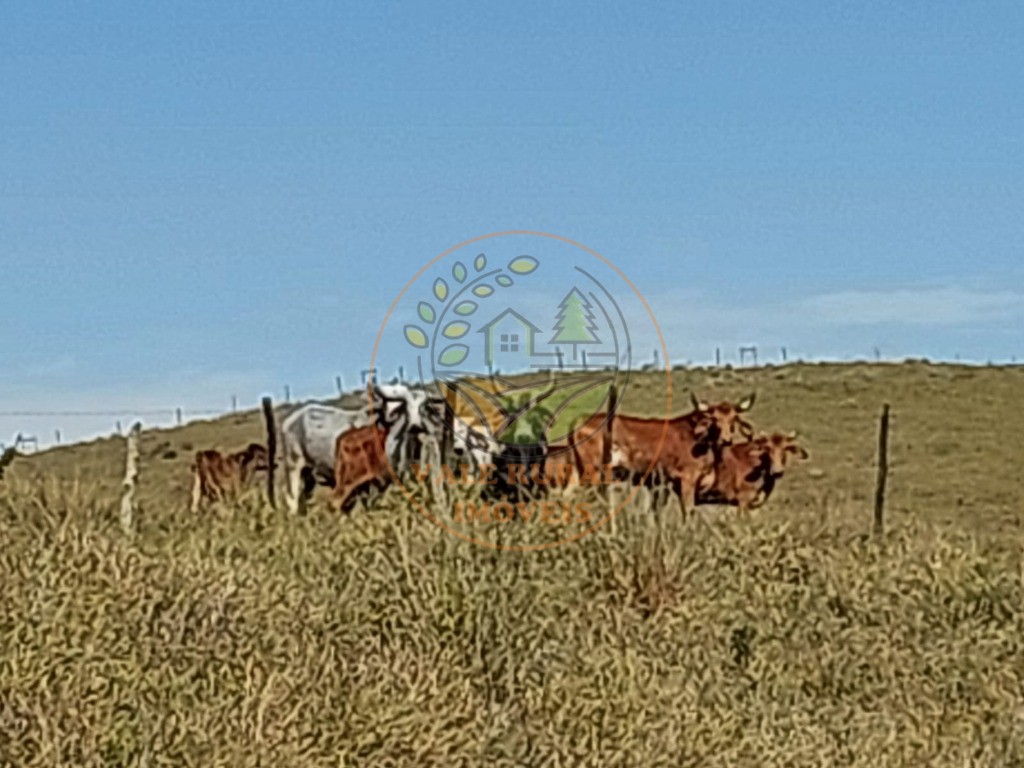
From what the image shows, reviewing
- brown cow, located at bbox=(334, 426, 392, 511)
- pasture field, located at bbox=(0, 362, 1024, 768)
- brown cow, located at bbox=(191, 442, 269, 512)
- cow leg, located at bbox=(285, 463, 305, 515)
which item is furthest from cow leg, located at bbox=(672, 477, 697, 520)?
brown cow, located at bbox=(191, 442, 269, 512)

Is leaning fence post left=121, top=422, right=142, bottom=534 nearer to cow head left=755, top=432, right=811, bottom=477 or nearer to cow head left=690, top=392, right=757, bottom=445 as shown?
cow head left=690, top=392, right=757, bottom=445

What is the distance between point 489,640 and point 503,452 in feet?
17.7

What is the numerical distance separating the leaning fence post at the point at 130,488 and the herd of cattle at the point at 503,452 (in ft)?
7.21

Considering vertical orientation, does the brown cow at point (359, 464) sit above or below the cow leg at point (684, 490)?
above

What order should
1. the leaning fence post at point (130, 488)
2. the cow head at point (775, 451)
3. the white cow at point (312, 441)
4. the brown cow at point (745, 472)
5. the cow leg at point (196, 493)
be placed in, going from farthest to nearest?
the white cow at point (312, 441) < the cow head at point (775, 451) < the brown cow at point (745, 472) < the cow leg at point (196, 493) < the leaning fence post at point (130, 488)

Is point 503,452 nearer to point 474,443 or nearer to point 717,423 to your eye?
point 474,443

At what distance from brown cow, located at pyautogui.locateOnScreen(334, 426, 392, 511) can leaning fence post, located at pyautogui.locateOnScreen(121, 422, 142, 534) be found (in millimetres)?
4286

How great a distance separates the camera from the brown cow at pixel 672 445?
1755 centimetres

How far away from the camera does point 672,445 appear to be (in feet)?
59.4

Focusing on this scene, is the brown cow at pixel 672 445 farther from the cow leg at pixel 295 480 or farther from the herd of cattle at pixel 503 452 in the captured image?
the cow leg at pixel 295 480

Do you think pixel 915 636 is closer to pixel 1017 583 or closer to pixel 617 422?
pixel 1017 583

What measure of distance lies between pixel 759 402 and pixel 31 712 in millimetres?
35518

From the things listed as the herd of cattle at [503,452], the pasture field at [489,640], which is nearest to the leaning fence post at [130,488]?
the pasture field at [489,640]

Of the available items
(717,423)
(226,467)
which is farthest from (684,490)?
(226,467)
